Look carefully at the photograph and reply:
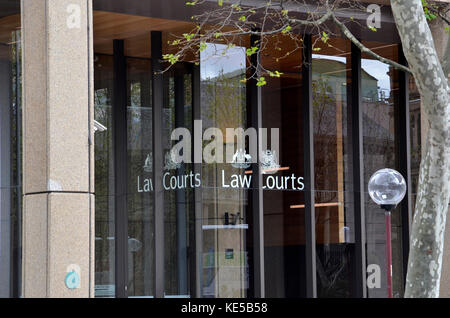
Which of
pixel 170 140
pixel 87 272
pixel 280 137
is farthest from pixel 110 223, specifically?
pixel 87 272

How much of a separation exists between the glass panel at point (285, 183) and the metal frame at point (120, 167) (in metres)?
2.65

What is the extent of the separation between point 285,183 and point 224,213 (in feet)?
4.75

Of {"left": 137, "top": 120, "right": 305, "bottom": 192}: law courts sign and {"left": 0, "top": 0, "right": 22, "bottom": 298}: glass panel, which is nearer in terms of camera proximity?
{"left": 0, "top": 0, "right": 22, "bottom": 298}: glass panel

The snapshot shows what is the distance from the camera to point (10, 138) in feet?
48.4

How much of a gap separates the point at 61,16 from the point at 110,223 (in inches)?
233

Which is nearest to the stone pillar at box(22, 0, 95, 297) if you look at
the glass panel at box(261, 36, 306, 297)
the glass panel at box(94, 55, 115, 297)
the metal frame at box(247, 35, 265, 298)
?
the glass panel at box(94, 55, 115, 297)

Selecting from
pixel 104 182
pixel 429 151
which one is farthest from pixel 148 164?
pixel 429 151

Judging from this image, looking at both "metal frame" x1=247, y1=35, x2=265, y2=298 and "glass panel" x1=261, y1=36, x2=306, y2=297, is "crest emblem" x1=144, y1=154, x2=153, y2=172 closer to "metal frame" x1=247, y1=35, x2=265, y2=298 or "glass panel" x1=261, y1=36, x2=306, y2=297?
"metal frame" x1=247, y1=35, x2=265, y2=298

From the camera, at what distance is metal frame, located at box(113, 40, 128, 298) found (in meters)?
16.1

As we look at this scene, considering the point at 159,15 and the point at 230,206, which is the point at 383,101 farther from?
the point at 159,15

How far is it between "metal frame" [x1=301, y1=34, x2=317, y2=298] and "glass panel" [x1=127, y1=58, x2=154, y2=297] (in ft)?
9.51

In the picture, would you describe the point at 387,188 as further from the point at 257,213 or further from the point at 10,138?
the point at 10,138

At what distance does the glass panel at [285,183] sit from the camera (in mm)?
16828

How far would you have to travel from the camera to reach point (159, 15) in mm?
14766
